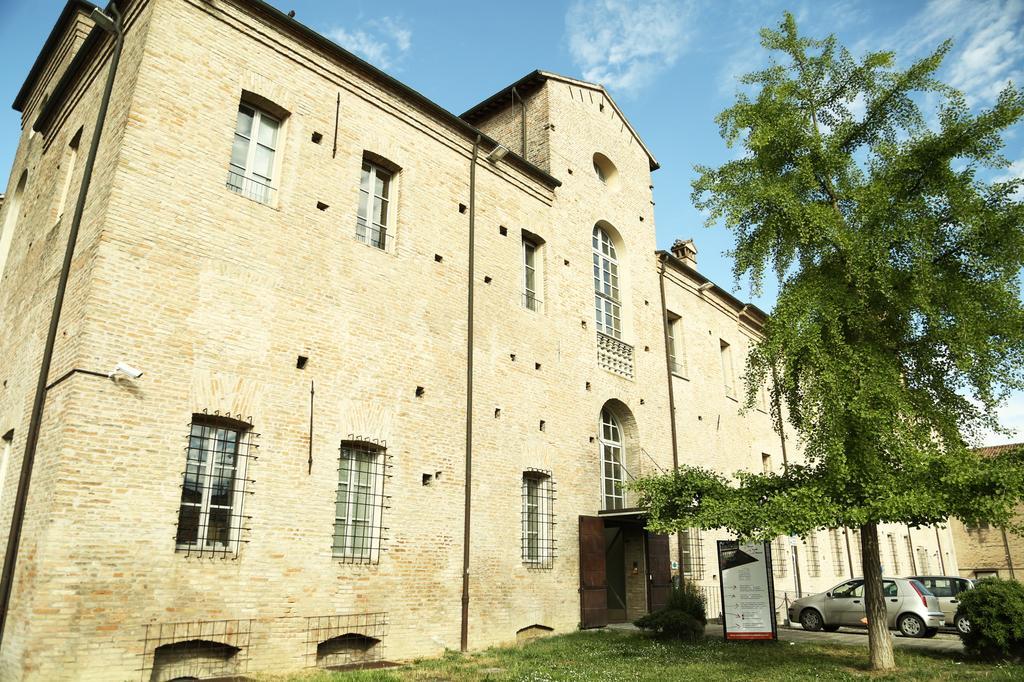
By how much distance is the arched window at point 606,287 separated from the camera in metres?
16.8

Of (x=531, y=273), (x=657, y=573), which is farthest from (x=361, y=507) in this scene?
A: (x=657, y=573)

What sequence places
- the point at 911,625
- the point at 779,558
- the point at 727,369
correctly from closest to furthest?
the point at 911,625, the point at 779,558, the point at 727,369

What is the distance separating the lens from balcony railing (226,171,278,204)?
32.9ft

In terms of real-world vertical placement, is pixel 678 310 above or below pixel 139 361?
above

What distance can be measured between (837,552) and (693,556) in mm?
10524

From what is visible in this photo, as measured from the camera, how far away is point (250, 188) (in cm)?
1024

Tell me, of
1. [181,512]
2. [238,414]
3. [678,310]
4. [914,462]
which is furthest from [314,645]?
[678,310]

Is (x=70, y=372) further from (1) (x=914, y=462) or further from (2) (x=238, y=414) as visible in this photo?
(1) (x=914, y=462)

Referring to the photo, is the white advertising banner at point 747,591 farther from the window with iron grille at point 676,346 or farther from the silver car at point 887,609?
the window with iron grille at point 676,346

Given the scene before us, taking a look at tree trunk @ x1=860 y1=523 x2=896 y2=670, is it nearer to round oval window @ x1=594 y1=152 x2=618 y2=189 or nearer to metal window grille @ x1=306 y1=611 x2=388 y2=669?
metal window grille @ x1=306 y1=611 x2=388 y2=669

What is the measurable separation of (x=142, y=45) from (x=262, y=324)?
13.1 feet

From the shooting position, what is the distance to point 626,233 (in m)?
18.0

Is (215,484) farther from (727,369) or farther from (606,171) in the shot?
(727,369)

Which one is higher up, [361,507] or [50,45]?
[50,45]
